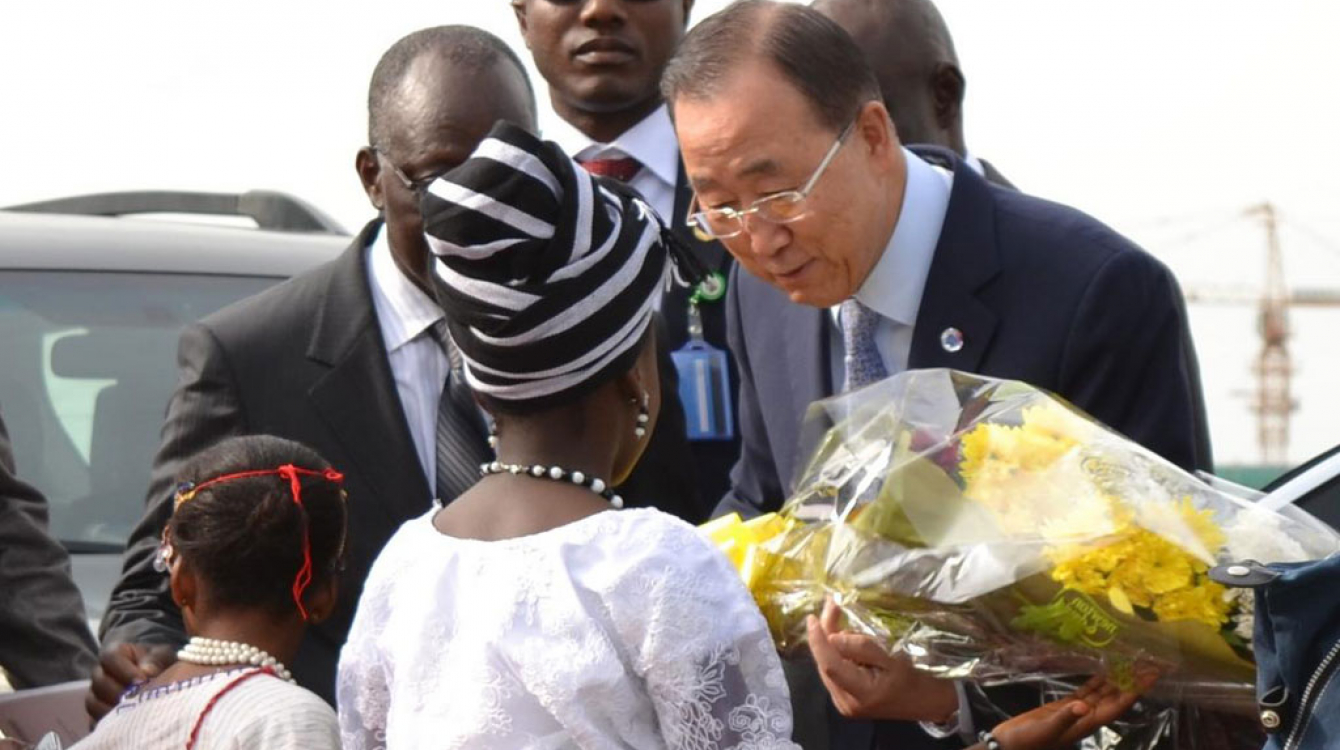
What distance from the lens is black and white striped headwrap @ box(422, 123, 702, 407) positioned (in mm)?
2787

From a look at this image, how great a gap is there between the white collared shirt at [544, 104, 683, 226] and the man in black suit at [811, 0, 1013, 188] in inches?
15.9

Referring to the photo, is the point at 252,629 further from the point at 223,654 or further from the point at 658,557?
Result: the point at 658,557

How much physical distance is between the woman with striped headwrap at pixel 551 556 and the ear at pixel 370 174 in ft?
3.96

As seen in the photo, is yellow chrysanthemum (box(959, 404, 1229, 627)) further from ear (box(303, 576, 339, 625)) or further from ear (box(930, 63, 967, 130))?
ear (box(930, 63, 967, 130))

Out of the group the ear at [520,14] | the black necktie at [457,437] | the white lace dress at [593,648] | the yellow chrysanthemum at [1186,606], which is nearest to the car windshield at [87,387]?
the ear at [520,14]

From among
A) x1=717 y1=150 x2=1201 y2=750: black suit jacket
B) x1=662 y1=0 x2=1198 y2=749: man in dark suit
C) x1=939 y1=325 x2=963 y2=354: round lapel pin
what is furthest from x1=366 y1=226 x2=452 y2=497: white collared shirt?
x1=939 y1=325 x2=963 y2=354: round lapel pin

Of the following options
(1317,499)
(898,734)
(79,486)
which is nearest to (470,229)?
(898,734)

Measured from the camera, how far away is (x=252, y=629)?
343 cm

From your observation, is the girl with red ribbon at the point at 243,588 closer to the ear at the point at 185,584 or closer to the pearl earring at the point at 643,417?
the ear at the point at 185,584

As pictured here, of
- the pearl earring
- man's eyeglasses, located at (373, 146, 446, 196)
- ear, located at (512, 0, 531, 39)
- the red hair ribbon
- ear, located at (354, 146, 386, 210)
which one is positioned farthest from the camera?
ear, located at (512, 0, 531, 39)

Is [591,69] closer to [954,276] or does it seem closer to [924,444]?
[954,276]

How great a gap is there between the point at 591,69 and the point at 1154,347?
1.71m

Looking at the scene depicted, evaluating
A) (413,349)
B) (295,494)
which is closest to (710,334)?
A: (413,349)

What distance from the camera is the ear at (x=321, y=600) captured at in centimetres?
350
